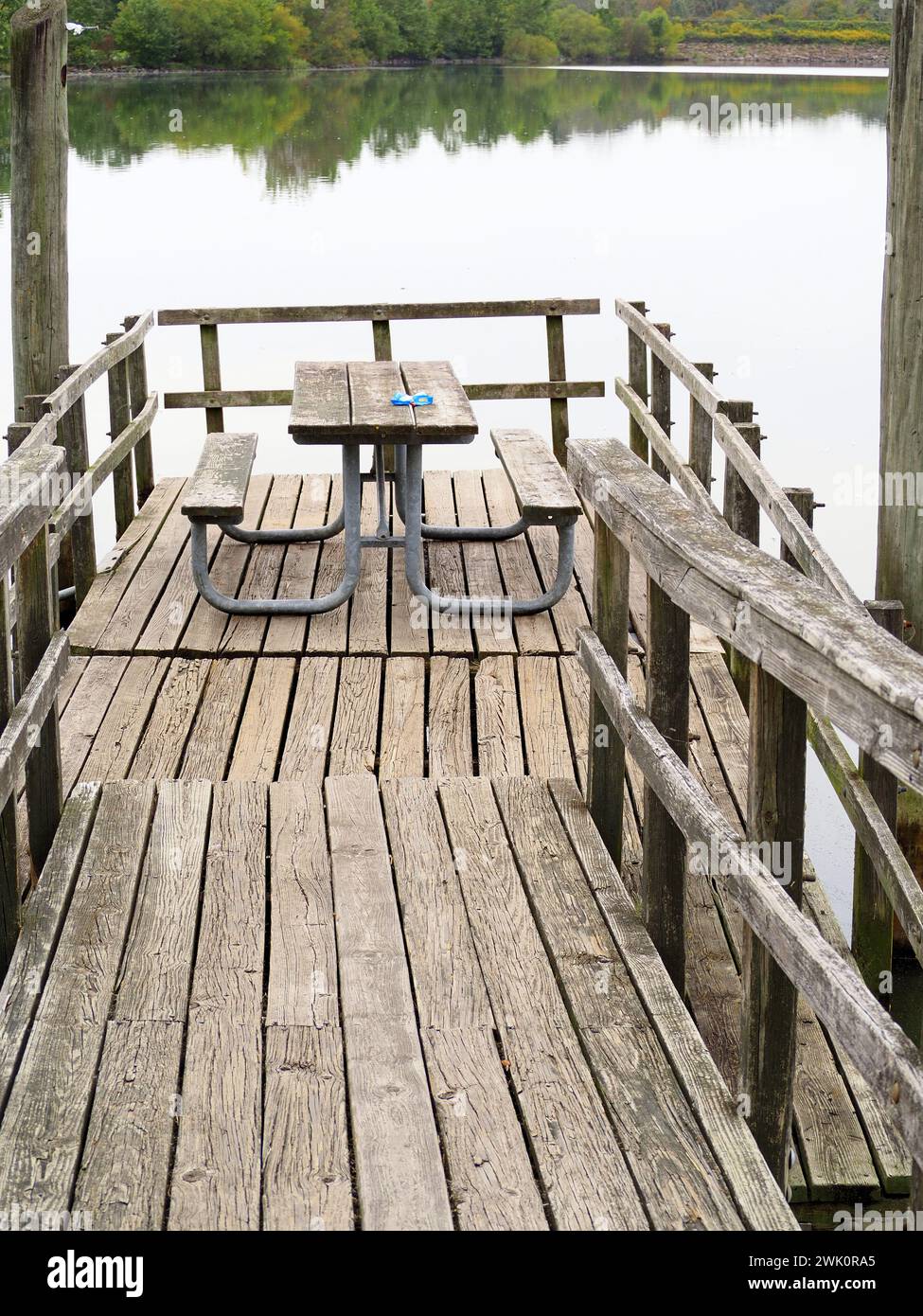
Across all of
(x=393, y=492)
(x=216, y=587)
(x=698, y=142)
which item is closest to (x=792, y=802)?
(x=216, y=587)

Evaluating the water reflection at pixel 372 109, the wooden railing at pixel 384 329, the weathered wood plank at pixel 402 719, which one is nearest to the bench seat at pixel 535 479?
the weathered wood plank at pixel 402 719

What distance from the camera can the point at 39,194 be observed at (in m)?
7.24

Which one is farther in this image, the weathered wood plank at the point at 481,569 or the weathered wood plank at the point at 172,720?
the weathered wood plank at the point at 481,569

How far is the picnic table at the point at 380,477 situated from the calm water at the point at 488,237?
6257mm

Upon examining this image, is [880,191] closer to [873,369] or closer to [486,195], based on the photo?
[486,195]

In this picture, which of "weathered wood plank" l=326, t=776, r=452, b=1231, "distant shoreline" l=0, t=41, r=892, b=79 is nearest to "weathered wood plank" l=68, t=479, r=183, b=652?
"weathered wood plank" l=326, t=776, r=452, b=1231

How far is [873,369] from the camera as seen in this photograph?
19.2m

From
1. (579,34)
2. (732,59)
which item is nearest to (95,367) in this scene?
(732,59)

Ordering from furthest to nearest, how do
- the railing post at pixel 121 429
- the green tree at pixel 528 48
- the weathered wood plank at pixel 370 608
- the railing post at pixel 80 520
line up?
the green tree at pixel 528 48 → the railing post at pixel 121 429 → the railing post at pixel 80 520 → the weathered wood plank at pixel 370 608

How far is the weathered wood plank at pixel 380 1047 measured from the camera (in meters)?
2.46

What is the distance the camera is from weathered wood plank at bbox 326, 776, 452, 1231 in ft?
8.06

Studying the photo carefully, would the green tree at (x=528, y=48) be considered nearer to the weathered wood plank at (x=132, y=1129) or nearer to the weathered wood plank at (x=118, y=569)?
the weathered wood plank at (x=118, y=569)

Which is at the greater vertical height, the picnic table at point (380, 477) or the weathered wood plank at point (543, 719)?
the picnic table at point (380, 477)

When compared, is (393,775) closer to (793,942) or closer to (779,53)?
(793,942)
